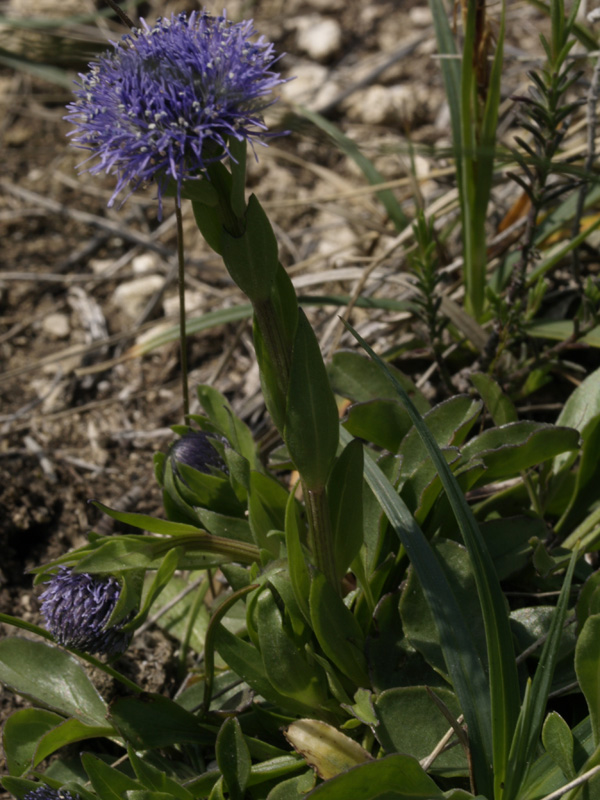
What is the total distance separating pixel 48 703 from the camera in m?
1.76

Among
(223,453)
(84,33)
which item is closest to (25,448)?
(223,453)

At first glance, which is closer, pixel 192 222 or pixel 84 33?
pixel 192 222

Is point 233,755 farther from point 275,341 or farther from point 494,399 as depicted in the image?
point 494,399

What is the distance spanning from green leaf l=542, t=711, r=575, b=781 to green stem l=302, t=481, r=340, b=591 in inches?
18.2

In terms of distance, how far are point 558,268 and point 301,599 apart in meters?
1.57

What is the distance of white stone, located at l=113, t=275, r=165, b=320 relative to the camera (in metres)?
3.08

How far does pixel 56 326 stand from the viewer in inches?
120

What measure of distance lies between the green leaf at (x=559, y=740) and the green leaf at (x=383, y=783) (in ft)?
0.66

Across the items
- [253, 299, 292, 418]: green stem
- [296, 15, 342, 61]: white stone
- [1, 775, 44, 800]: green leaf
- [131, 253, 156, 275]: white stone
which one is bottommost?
[1, 775, 44, 800]: green leaf

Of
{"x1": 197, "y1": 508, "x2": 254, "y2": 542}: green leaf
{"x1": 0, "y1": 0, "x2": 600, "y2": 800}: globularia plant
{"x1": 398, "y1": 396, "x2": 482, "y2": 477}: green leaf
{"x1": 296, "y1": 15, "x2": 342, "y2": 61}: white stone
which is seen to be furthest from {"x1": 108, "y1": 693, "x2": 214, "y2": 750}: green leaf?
{"x1": 296, "y1": 15, "x2": 342, "y2": 61}: white stone

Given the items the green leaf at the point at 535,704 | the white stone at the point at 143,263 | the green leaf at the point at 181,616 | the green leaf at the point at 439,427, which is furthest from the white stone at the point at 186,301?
the green leaf at the point at 535,704

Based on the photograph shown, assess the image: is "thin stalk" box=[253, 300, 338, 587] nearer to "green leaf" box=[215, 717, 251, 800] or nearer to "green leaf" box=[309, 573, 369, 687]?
"green leaf" box=[309, 573, 369, 687]

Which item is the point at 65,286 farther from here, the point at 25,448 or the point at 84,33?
the point at 84,33

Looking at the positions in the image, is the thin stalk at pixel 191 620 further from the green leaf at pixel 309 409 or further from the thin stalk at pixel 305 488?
the green leaf at pixel 309 409
